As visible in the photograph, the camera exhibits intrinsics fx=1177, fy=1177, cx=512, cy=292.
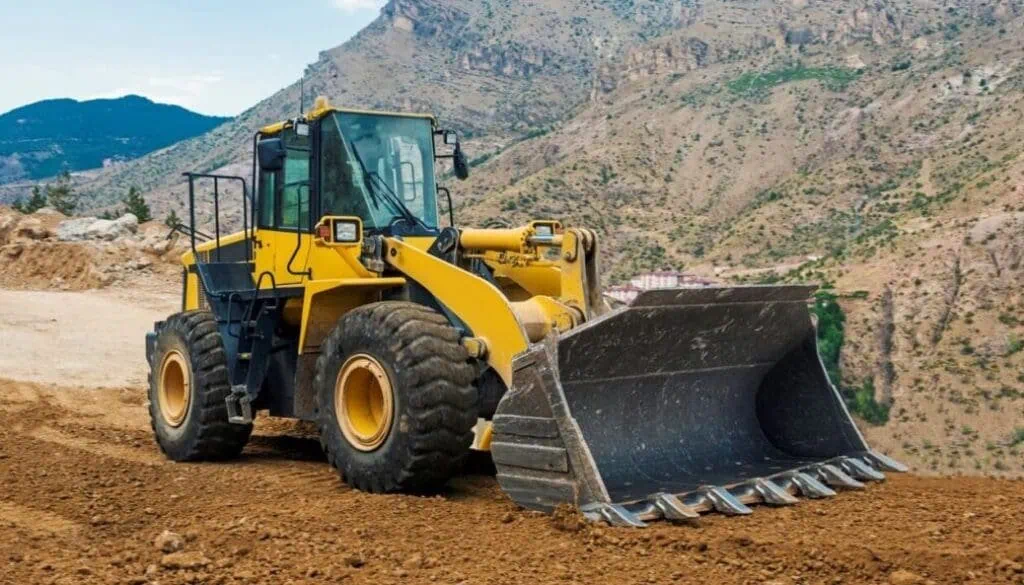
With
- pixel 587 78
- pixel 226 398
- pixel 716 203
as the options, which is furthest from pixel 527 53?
pixel 226 398

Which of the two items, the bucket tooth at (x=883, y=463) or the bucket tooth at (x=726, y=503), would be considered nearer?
the bucket tooth at (x=726, y=503)

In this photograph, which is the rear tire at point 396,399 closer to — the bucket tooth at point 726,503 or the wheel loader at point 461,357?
the wheel loader at point 461,357

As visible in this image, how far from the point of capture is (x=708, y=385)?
8.30 metres

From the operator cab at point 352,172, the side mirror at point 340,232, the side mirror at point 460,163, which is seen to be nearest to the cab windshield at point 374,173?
the operator cab at point 352,172

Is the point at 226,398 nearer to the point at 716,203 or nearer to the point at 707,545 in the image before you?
the point at 707,545

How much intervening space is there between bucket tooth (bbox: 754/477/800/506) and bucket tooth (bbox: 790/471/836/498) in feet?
0.77

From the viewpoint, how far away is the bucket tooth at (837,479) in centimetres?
784

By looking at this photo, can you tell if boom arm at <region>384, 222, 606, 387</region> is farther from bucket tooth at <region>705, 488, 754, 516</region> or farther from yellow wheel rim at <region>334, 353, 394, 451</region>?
bucket tooth at <region>705, 488, 754, 516</region>

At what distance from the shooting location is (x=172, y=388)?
1026 centimetres

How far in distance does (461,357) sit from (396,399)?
496mm

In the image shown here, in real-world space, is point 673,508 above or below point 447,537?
above

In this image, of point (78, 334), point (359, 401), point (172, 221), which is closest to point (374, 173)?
point (359, 401)

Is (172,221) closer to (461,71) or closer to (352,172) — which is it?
(352,172)

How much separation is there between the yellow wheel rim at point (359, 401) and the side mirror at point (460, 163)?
102 inches
